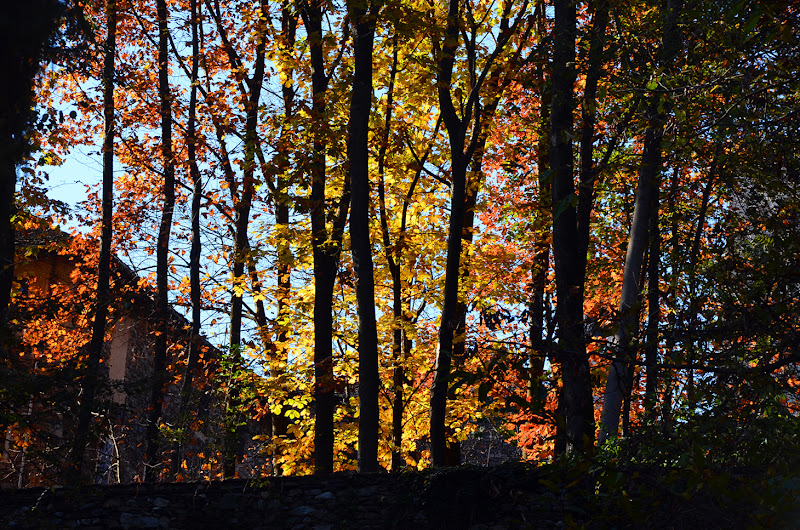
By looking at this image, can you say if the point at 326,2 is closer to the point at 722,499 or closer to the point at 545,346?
the point at 545,346

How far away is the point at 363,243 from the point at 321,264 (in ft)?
5.91

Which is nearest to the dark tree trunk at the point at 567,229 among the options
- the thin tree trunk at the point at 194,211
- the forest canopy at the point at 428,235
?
the forest canopy at the point at 428,235

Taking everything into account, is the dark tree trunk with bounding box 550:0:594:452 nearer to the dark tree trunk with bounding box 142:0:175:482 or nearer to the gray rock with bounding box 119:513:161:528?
the gray rock with bounding box 119:513:161:528

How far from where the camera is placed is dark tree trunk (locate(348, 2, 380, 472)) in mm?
9820

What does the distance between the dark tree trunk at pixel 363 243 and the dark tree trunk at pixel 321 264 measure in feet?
1.82

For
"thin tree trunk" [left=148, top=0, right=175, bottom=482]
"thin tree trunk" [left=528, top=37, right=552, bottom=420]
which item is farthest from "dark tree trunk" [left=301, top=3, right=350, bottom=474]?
"thin tree trunk" [left=148, top=0, right=175, bottom=482]

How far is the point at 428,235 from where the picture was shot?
1463 centimetres

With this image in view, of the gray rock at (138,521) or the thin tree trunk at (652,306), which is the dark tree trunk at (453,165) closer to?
the thin tree trunk at (652,306)

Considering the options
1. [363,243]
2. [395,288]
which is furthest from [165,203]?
[363,243]

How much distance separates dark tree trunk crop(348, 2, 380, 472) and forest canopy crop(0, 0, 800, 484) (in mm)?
41

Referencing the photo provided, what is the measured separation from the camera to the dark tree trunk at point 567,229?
25.7 feet

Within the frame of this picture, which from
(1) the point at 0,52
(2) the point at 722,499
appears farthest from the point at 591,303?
(1) the point at 0,52

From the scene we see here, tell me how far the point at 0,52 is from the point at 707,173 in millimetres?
10785

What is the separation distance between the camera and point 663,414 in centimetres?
511
